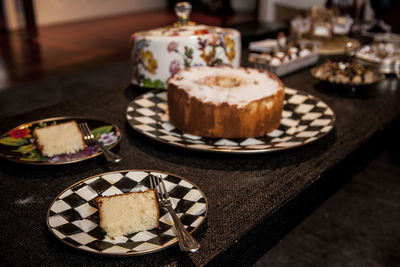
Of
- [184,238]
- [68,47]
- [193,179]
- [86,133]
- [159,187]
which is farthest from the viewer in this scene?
[68,47]

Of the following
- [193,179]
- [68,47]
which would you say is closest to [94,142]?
[193,179]

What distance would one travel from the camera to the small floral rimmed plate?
80cm

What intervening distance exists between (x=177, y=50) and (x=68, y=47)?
14.1 ft

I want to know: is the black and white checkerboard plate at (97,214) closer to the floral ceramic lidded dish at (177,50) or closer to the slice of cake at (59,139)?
the slice of cake at (59,139)

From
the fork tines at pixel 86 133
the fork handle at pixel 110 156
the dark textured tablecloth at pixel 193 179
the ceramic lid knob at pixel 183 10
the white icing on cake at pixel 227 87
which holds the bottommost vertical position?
the dark textured tablecloth at pixel 193 179

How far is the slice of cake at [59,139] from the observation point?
816mm

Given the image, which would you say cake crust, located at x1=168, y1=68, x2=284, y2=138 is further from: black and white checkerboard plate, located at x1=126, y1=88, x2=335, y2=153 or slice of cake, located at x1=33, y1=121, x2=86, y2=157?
slice of cake, located at x1=33, y1=121, x2=86, y2=157

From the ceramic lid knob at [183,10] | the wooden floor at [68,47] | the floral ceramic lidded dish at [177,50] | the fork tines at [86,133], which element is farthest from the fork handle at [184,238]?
the wooden floor at [68,47]

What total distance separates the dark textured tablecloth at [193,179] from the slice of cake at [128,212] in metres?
0.05

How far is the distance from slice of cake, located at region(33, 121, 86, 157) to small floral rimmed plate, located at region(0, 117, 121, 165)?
0.4 inches

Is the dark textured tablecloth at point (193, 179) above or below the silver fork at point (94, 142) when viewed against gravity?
below

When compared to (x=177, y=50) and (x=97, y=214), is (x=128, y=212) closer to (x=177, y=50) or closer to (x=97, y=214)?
(x=97, y=214)

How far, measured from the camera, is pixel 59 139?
825mm

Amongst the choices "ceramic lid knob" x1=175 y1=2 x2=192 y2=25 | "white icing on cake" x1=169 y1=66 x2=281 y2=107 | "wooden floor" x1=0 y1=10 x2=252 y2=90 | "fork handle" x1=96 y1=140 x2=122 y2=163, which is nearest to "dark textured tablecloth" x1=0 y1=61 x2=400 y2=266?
"fork handle" x1=96 y1=140 x2=122 y2=163
